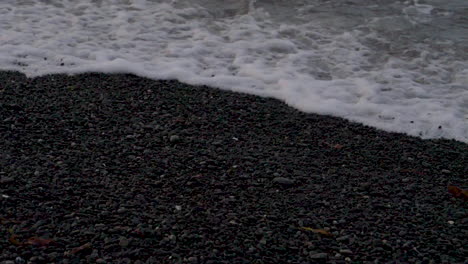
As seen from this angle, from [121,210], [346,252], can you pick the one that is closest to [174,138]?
[121,210]

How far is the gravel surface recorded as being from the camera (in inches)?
121

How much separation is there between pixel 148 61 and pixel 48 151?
7.74 ft

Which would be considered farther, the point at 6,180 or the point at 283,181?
the point at 283,181

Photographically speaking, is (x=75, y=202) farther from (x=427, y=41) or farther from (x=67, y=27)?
(x=427, y=41)

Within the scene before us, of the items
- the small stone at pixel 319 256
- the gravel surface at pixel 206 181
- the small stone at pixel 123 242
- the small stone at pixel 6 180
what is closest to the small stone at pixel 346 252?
the gravel surface at pixel 206 181

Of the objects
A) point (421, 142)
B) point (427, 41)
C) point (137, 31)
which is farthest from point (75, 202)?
point (427, 41)

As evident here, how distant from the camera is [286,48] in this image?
6867mm

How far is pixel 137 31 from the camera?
7086mm

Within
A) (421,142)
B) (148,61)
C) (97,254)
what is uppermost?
(148,61)

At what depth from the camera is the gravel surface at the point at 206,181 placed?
308cm

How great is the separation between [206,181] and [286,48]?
11.3 ft

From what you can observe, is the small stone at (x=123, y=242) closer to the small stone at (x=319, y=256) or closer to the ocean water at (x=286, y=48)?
the small stone at (x=319, y=256)

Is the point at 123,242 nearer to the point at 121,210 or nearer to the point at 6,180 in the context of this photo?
the point at 121,210

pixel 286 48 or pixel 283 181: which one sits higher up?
pixel 286 48
